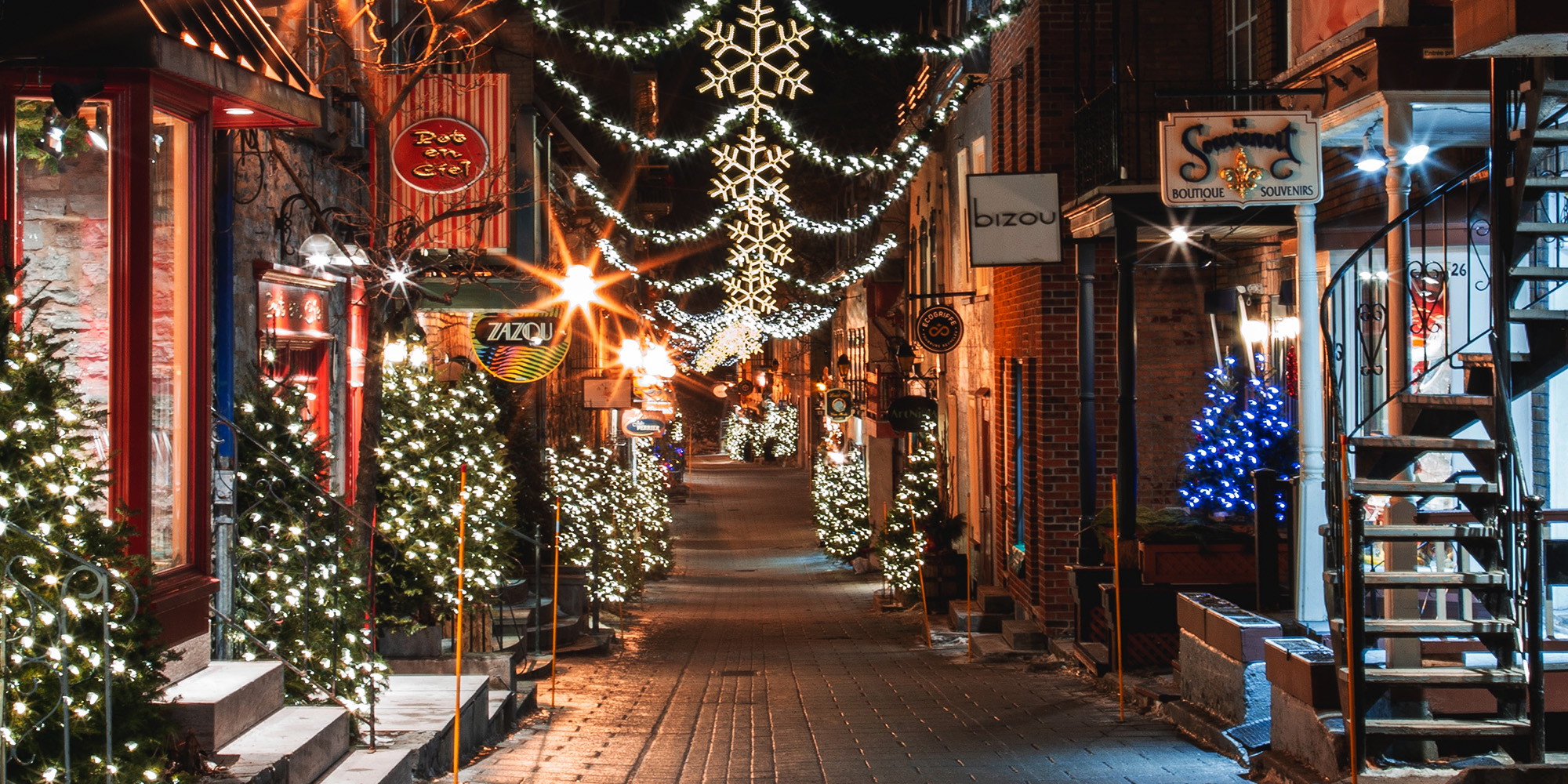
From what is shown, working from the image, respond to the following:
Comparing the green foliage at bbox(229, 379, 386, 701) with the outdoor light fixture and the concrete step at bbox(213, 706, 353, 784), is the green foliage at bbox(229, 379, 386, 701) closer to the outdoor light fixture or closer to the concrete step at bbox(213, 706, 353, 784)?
the concrete step at bbox(213, 706, 353, 784)

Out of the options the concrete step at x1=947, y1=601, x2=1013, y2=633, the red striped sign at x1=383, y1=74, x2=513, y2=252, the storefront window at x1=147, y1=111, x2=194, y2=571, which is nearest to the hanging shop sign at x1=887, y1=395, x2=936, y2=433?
the concrete step at x1=947, y1=601, x2=1013, y2=633

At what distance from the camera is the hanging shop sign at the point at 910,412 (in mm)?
21953

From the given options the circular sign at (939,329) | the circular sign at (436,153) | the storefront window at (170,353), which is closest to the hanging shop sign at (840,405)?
the circular sign at (939,329)

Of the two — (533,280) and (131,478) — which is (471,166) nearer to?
(533,280)

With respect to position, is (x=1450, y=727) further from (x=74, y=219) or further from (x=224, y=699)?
(x=74, y=219)

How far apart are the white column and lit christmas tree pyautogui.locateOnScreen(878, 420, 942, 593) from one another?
11.5 m

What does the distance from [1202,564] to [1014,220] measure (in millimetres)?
3768

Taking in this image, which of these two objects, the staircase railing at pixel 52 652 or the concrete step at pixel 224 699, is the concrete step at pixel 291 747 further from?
the staircase railing at pixel 52 652

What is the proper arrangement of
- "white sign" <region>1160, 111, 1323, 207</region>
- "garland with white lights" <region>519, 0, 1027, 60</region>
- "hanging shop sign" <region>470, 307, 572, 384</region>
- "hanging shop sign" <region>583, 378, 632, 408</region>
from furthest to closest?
1. "hanging shop sign" <region>583, 378, 632, 408</region>
2. "hanging shop sign" <region>470, 307, 572, 384</region>
3. "garland with white lights" <region>519, 0, 1027, 60</region>
4. "white sign" <region>1160, 111, 1323, 207</region>

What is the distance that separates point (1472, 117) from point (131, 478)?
316 inches

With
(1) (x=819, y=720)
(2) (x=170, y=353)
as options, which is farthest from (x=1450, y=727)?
(2) (x=170, y=353)

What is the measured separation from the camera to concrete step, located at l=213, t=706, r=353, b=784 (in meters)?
5.89

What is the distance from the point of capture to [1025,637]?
50.1ft

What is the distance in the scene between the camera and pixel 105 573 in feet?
15.5
